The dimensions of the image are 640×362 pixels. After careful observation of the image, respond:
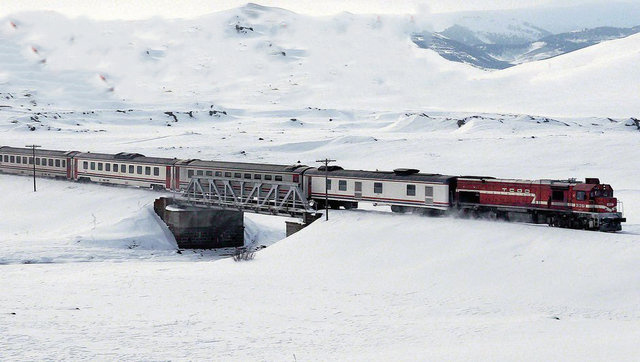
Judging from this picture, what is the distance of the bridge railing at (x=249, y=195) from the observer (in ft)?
164

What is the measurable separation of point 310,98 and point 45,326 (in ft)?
555

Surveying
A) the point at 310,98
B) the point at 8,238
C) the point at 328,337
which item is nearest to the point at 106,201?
the point at 8,238

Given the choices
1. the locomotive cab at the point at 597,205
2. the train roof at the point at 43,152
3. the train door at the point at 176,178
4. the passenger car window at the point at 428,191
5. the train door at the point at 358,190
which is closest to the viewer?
the locomotive cab at the point at 597,205

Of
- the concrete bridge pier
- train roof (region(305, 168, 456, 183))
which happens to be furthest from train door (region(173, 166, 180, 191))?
train roof (region(305, 168, 456, 183))

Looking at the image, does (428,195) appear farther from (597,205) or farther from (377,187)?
(597,205)

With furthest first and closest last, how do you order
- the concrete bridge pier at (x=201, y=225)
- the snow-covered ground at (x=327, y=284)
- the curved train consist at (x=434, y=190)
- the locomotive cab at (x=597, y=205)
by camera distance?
the concrete bridge pier at (x=201, y=225), the curved train consist at (x=434, y=190), the locomotive cab at (x=597, y=205), the snow-covered ground at (x=327, y=284)

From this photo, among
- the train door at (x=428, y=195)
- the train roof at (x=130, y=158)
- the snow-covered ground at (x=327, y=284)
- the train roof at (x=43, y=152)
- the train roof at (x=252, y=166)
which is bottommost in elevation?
the snow-covered ground at (x=327, y=284)

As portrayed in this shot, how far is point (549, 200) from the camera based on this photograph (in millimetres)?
40750

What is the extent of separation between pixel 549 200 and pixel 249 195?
20.8m

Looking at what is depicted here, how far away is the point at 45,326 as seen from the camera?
26672mm

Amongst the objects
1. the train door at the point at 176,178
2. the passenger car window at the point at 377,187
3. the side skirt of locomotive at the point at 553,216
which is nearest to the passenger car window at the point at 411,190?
the passenger car window at the point at 377,187

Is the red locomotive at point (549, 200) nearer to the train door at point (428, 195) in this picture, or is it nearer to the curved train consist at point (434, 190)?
the curved train consist at point (434, 190)

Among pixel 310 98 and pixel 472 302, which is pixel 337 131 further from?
pixel 472 302

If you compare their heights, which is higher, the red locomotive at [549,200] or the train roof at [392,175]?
the train roof at [392,175]
